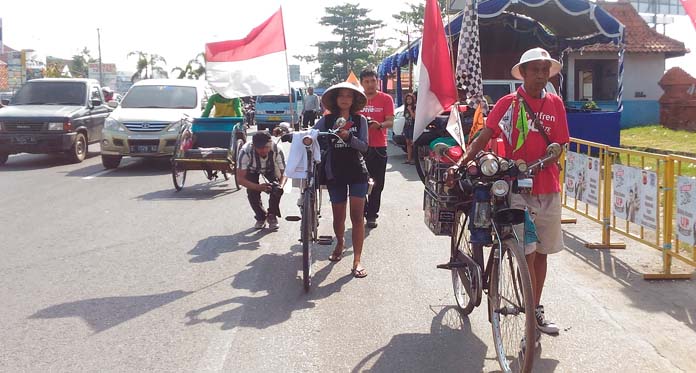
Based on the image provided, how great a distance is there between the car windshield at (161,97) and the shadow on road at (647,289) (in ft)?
33.8

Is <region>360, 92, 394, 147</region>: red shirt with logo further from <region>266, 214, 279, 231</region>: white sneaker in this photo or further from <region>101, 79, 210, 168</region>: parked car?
<region>101, 79, 210, 168</region>: parked car

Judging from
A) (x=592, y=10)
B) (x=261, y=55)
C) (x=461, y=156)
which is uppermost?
(x=592, y=10)

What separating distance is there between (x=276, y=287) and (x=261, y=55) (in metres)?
3.38

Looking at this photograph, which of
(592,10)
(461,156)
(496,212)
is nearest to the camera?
(496,212)

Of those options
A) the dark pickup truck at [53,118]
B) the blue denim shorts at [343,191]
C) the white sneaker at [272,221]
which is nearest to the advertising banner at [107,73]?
the dark pickup truck at [53,118]

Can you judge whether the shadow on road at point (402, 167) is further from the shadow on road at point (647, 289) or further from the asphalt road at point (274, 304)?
the shadow on road at point (647, 289)

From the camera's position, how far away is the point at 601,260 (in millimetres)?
7223

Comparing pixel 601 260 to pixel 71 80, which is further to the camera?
pixel 71 80

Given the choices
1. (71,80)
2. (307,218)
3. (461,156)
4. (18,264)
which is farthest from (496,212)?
(71,80)

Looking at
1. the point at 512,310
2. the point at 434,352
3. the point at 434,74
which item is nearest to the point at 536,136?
the point at 512,310

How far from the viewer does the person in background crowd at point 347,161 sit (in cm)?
653

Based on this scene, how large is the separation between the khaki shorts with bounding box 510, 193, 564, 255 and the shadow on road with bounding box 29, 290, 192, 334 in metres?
2.93

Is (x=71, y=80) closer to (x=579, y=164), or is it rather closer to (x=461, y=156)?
(x=579, y=164)

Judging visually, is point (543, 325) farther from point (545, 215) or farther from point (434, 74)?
point (434, 74)
